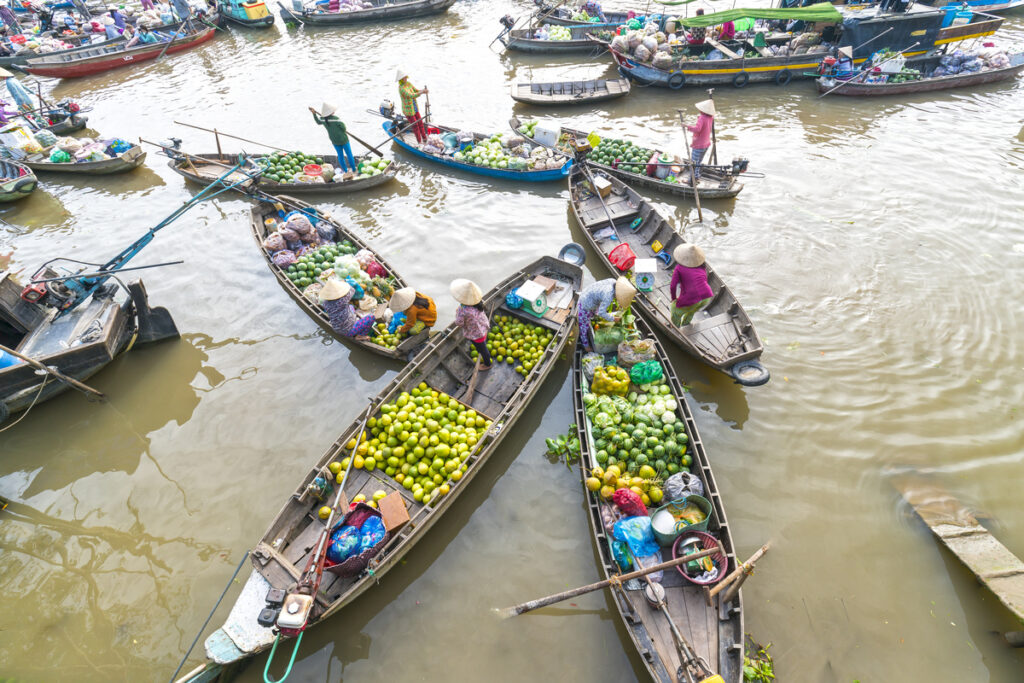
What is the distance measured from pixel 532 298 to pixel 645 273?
8.55 feet

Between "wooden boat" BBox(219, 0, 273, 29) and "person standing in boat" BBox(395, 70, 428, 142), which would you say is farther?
"wooden boat" BBox(219, 0, 273, 29)

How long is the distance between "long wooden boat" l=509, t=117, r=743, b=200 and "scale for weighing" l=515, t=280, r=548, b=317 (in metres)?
5.82

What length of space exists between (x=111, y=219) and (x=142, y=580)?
12654 mm

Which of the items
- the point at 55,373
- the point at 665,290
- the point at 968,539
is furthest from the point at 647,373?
the point at 55,373

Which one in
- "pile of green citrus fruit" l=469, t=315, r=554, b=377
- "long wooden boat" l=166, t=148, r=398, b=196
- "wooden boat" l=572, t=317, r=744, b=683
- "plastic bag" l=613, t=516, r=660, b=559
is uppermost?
"long wooden boat" l=166, t=148, r=398, b=196

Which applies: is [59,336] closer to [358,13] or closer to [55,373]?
[55,373]

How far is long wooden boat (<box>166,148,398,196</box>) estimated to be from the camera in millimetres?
13656

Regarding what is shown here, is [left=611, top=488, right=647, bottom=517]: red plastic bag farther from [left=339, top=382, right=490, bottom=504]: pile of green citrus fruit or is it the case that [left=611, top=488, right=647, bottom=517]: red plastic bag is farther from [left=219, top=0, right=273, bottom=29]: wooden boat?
[left=219, top=0, right=273, bottom=29]: wooden boat

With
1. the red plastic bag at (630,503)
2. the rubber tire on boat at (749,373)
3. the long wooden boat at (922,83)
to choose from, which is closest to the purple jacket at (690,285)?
the rubber tire on boat at (749,373)

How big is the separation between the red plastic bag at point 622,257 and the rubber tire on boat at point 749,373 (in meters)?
3.42

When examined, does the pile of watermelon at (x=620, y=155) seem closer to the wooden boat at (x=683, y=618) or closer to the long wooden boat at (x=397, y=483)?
the long wooden boat at (x=397, y=483)

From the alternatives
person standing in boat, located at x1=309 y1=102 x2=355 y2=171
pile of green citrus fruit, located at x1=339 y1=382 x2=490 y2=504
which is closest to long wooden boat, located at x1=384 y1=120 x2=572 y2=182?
person standing in boat, located at x1=309 y1=102 x2=355 y2=171

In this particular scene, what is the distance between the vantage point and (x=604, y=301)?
796 centimetres

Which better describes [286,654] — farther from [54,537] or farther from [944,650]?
[944,650]
